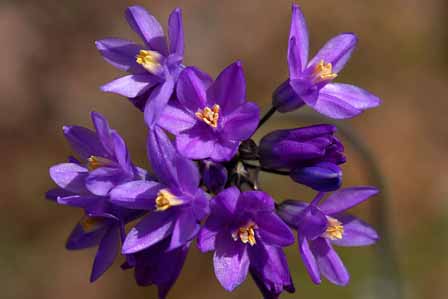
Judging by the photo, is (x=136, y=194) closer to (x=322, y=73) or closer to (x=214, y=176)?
(x=214, y=176)

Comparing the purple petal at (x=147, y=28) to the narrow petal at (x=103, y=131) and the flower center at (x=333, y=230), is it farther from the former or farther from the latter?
the flower center at (x=333, y=230)

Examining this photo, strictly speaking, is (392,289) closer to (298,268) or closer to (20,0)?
(298,268)

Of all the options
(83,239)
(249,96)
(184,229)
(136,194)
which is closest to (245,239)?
(184,229)

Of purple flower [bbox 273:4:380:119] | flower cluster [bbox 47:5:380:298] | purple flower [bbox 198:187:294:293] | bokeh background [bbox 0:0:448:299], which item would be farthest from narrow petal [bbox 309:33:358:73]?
bokeh background [bbox 0:0:448:299]

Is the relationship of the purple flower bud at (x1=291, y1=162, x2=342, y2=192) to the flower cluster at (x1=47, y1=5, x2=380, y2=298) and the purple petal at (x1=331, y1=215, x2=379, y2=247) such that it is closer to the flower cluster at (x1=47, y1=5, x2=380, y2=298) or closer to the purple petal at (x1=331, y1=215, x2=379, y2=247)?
the flower cluster at (x1=47, y1=5, x2=380, y2=298)

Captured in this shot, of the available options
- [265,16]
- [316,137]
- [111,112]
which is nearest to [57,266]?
[111,112]
